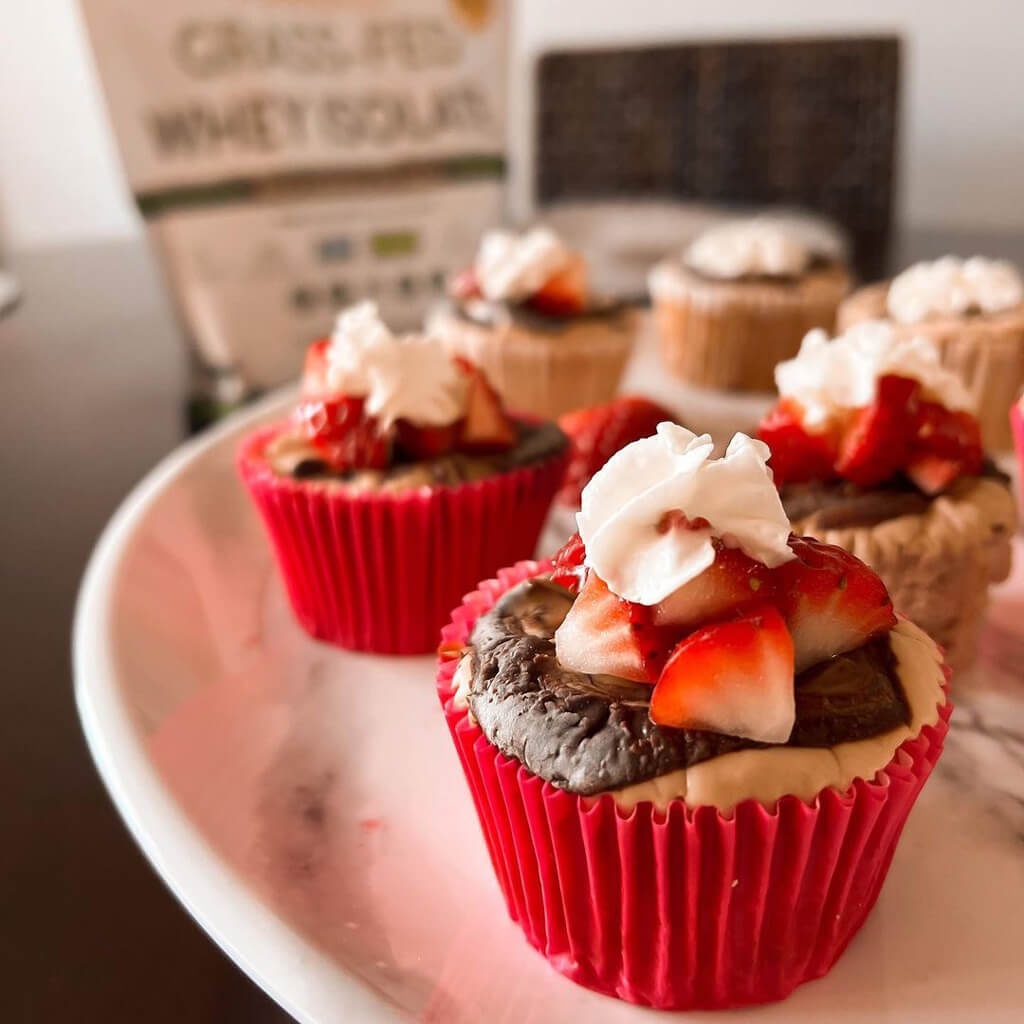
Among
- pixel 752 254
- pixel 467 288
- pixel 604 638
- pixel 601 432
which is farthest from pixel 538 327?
pixel 604 638

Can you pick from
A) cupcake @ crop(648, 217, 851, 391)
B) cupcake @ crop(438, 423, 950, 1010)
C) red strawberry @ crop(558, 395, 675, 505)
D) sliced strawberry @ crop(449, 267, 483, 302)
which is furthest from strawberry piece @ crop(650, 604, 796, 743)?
cupcake @ crop(648, 217, 851, 391)

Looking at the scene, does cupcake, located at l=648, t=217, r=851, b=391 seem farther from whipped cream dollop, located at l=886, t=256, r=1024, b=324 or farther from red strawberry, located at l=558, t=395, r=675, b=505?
red strawberry, located at l=558, t=395, r=675, b=505

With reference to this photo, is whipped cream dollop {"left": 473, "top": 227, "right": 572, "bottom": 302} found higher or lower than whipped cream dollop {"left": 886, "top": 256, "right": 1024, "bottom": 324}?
higher

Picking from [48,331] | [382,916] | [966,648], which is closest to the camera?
[382,916]

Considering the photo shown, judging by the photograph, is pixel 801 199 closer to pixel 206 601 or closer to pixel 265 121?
pixel 265 121

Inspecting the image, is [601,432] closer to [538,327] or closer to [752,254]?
[538,327]

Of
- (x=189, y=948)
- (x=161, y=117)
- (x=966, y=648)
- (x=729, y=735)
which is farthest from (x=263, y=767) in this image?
(x=161, y=117)

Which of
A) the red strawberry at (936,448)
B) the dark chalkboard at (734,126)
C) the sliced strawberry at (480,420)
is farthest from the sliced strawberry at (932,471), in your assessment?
the dark chalkboard at (734,126)
